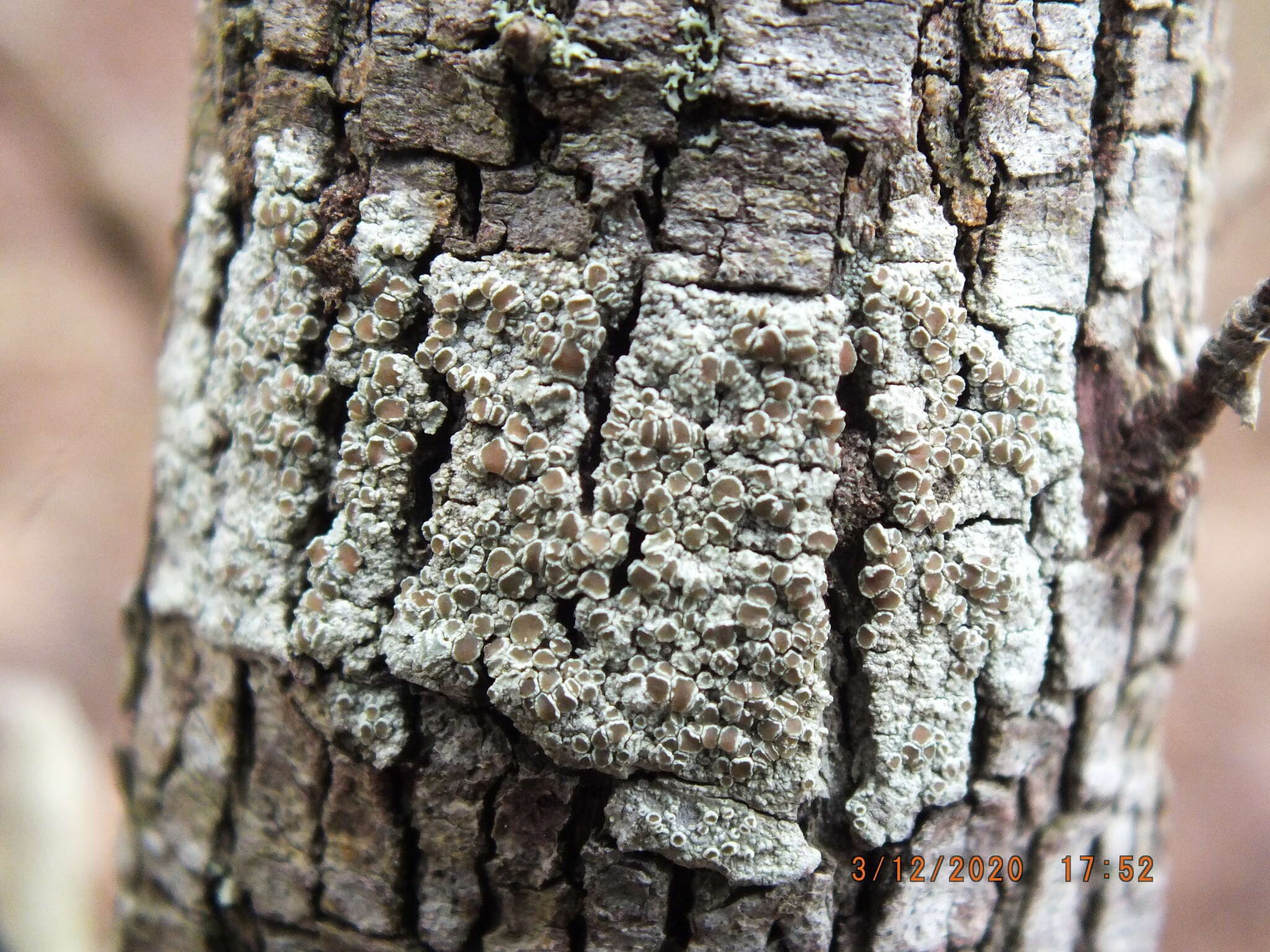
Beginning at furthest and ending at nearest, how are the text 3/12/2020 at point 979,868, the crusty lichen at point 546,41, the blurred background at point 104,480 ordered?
1. the blurred background at point 104,480
2. the text 3/12/2020 at point 979,868
3. the crusty lichen at point 546,41

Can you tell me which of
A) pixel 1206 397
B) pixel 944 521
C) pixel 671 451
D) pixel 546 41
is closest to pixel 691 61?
pixel 546 41

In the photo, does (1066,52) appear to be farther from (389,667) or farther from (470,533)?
(389,667)

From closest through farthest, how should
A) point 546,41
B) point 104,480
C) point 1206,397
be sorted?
point 546,41
point 1206,397
point 104,480

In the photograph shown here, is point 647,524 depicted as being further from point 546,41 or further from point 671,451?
point 546,41

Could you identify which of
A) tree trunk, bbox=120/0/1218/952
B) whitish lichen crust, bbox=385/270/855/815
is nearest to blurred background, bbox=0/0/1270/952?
tree trunk, bbox=120/0/1218/952

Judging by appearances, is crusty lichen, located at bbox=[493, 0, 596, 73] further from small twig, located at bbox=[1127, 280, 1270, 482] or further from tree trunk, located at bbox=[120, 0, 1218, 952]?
small twig, located at bbox=[1127, 280, 1270, 482]

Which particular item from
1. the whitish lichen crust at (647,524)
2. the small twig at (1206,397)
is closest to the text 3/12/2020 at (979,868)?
the whitish lichen crust at (647,524)

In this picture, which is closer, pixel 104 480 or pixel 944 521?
pixel 944 521

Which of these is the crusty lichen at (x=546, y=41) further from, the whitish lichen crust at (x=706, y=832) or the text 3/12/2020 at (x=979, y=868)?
the text 3/12/2020 at (x=979, y=868)
